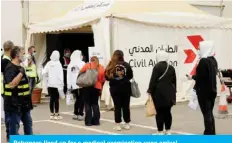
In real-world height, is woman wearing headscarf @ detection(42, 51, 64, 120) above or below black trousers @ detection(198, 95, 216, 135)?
above

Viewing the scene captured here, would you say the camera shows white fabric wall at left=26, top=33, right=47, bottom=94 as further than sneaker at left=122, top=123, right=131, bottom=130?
Yes

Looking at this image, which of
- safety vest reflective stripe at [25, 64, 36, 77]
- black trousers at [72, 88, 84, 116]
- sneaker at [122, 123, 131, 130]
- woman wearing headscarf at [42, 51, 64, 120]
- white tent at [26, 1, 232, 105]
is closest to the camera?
sneaker at [122, 123, 131, 130]

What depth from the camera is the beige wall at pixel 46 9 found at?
1541 centimetres

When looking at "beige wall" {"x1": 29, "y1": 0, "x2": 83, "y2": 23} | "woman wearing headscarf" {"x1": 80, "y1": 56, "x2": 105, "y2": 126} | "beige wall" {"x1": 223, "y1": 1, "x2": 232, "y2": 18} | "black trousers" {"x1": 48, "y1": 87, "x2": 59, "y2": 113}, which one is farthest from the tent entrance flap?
"woman wearing headscarf" {"x1": 80, "y1": 56, "x2": 105, "y2": 126}

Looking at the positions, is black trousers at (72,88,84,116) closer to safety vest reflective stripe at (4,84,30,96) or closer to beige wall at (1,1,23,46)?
safety vest reflective stripe at (4,84,30,96)

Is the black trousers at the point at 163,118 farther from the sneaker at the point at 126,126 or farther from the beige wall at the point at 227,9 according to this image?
the beige wall at the point at 227,9

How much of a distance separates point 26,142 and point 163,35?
8606 millimetres

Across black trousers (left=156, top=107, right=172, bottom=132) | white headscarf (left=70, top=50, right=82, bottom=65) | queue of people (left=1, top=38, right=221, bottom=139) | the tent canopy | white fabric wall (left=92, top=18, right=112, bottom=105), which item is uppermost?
the tent canopy

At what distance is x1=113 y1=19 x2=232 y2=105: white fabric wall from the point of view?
38.3ft

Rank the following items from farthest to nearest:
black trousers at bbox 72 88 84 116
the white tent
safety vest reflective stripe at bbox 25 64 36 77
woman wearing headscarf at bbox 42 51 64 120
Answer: safety vest reflective stripe at bbox 25 64 36 77 < the white tent < black trousers at bbox 72 88 84 116 < woman wearing headscarf at bbox 42 51 64 120

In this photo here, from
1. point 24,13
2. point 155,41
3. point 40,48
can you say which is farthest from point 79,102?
point 24,13

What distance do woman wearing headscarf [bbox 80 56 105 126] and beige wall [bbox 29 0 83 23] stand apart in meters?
6.62

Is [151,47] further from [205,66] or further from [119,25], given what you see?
[205,66]

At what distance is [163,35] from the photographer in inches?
486
